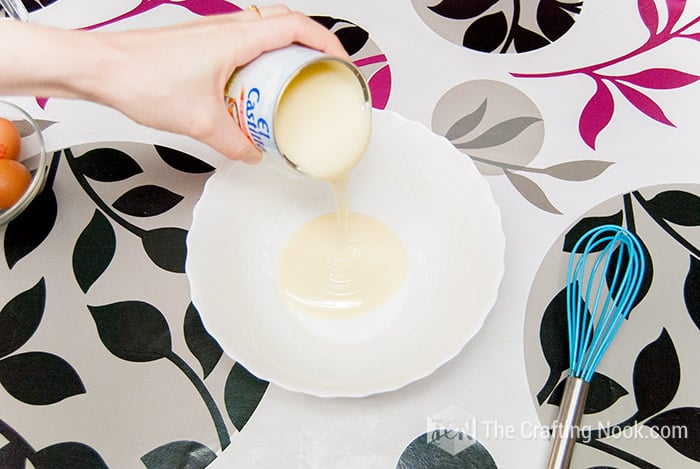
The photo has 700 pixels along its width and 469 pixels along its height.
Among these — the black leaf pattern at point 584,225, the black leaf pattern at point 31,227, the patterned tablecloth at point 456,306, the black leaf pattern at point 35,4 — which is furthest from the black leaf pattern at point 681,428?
the black leaf pattern at point 35,4

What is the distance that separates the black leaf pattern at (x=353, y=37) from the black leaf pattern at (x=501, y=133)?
0.76 feet

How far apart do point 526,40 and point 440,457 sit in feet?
2.12

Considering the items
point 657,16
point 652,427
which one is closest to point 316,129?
point 652,427

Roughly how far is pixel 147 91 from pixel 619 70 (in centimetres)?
71

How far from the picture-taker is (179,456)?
0.67m

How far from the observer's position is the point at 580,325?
73 cm

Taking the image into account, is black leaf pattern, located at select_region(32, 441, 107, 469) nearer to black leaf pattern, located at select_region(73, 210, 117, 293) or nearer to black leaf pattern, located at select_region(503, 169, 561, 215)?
black leaf pattern, located at select_region(73, 210, 117, 293)

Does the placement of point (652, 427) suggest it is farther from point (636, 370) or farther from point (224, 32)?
point (224, 32)

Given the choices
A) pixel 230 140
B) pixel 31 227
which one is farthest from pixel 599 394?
pixel 31 227

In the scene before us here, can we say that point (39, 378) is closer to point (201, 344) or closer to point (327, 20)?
point (201, 344)

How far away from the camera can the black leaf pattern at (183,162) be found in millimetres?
828

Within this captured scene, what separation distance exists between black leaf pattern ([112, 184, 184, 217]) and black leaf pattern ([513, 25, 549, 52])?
575mm

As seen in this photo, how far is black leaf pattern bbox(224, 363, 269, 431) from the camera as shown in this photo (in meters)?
0.69

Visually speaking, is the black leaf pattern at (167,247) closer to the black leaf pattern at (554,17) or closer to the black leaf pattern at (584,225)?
the black leaf pattern at (584,225)
